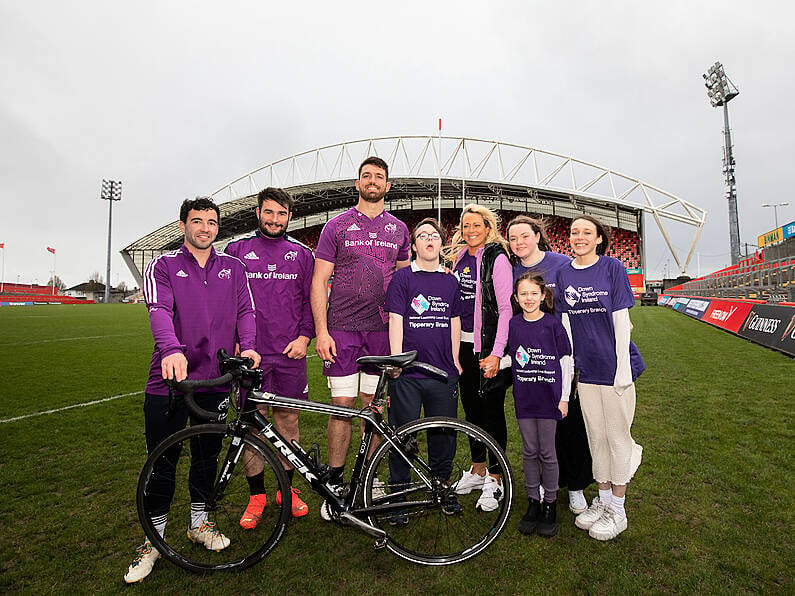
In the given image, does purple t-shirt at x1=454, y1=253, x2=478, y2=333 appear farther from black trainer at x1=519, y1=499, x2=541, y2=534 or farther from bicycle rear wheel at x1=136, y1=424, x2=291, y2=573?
bicycle rear wheel at x1=136, y1=424, x2=291, y2=573

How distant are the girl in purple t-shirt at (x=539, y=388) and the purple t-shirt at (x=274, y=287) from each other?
152cm

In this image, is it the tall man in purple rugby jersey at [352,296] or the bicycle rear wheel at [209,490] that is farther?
the tall man in purple rugby jersey at [352,296]

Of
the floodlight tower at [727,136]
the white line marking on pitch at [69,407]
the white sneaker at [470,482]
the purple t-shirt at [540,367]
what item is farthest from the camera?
the floodlight tower at [727,136]

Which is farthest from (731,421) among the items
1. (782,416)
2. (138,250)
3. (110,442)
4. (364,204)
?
(138,250)

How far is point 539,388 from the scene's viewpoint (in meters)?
2.80

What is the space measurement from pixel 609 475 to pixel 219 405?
2475mm

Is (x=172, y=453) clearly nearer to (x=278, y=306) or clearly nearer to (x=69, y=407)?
(x=278, y=306)

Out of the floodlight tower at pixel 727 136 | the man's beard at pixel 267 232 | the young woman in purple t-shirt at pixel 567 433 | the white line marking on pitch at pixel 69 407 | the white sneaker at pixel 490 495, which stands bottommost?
the white line marking on pitch at pixel 69 407

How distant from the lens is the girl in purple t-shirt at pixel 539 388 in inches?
110

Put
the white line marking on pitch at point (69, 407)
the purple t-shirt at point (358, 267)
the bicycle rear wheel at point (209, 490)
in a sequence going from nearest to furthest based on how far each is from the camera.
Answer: the bicycle rear wheel at point (209, 490) < the purple t-shirt at point (358, 267) < the white line marking on pitch at point (69, 407)

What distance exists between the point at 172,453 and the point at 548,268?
2645mm

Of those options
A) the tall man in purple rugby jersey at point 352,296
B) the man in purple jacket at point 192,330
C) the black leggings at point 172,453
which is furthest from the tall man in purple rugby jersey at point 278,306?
the black leggings at point 172,453

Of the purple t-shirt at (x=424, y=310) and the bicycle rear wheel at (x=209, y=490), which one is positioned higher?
the purple t-shirt at (x=424, y=310)

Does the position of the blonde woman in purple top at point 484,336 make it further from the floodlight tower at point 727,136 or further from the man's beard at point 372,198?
the floodlight tower at point 727,136
